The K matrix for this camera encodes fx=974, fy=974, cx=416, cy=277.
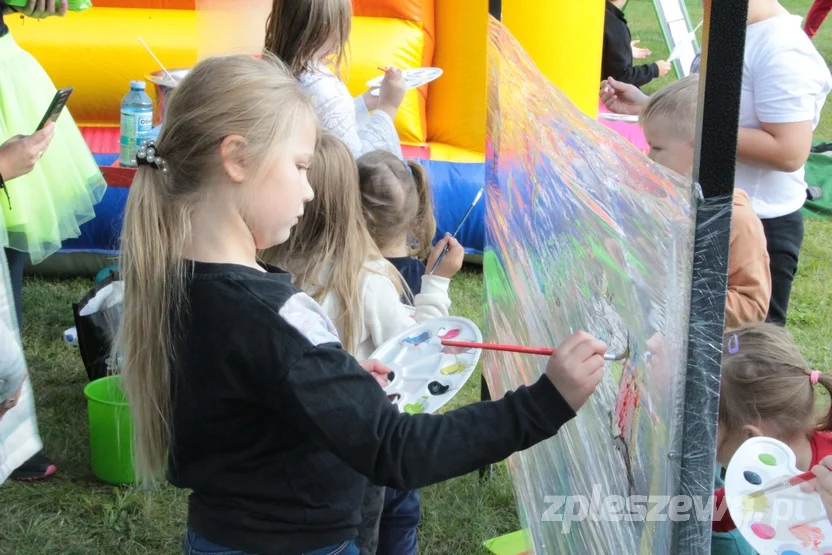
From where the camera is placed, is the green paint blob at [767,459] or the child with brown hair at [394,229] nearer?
the green paint blob at [767,459]

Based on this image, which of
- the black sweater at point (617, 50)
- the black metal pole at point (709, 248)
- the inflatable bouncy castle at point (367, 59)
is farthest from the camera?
the black sweater at point (617, 50)

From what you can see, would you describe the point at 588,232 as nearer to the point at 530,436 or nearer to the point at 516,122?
the point at 530,436

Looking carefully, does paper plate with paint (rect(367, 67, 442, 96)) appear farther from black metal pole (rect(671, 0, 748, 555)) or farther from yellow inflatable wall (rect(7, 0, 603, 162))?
black metal pole (rect(671, 0, 748, 555))

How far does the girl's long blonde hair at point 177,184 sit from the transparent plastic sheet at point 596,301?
45 centimetres

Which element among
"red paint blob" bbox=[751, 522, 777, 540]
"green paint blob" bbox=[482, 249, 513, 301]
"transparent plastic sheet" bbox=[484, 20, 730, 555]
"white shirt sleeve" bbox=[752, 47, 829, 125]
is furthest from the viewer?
"white shirt sleeve" bbox=[752, 47, 829, 125]

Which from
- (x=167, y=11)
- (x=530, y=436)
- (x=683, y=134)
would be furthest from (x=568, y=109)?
(x=167, y=11)

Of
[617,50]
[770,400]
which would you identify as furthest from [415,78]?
[617,50]

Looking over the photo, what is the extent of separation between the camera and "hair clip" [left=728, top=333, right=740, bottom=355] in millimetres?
1740

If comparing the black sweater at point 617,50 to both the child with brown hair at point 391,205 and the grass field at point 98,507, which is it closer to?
the grass field at point 98,507

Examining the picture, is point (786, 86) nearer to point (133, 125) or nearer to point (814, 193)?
point (133, 125)

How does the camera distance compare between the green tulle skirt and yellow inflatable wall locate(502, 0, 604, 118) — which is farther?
the green tulle skirt

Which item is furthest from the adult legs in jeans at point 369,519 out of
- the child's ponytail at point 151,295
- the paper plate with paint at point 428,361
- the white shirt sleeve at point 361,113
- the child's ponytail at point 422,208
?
the white shirt sleeve at point 361,113

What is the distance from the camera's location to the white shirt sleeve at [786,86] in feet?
7.40

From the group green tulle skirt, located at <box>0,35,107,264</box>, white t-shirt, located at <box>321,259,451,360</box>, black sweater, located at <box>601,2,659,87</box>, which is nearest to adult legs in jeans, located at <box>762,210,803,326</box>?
white t-shirt, located at <box>321,259,451,360</box>
